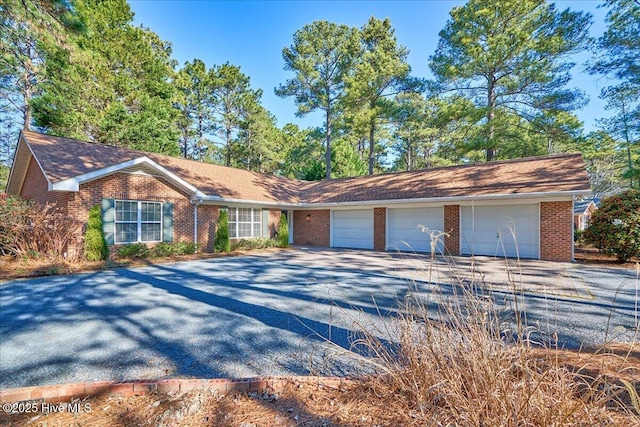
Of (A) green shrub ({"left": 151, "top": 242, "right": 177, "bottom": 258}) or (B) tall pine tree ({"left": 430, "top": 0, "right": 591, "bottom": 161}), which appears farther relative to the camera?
(B) tall pine tree ({"left": 430, "top": 0, "right": 591, "bottom": 161})

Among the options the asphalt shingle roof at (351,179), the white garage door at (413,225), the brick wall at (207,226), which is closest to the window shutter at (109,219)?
the asphalt shingle roof at (351,179)

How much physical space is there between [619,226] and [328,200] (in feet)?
38.3

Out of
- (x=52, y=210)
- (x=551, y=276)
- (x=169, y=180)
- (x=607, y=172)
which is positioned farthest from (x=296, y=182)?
(x=607, y=172)

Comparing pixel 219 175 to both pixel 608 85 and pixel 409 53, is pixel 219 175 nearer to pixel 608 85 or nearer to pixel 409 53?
pixel 409 53

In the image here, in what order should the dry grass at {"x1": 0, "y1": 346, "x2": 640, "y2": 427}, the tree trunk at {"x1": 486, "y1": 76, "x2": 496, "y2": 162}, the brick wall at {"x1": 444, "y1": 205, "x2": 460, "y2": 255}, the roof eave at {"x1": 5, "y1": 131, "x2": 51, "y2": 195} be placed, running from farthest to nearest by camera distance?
the tree trunk at {"x1": 486, "y1": 76, "x2": 496, "y2": 162} < the brick wall at {"x1": 444, "y1": 205, "x2": 460, "y2": 255} < the roof eave at {"x1": 5, "y1": 131, "x2": 51, "y2": 195} < the dry grass at {"x1": 0, "y1": 346, "x2": 640, "y2": 427}

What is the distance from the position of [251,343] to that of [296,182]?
61.1 feet

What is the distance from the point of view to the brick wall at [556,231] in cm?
1081

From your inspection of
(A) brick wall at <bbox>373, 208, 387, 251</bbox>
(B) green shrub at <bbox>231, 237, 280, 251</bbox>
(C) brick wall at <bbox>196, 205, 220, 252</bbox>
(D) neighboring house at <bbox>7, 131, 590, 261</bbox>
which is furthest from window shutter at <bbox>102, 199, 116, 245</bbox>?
(A) brick wall at <bbox>373, 208, 387, 251</bbox>

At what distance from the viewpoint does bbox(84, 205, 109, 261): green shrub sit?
991cm

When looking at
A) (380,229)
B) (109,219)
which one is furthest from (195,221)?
(380,229)

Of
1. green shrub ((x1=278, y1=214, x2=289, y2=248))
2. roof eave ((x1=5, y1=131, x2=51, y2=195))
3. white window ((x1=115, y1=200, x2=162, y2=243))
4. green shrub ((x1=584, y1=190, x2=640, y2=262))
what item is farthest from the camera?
green shrub ((x1=278, y1=214, x2=289, y2=248))

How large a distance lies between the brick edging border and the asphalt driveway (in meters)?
0.28

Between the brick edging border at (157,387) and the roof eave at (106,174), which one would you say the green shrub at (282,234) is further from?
the brick edging border at (157,387)

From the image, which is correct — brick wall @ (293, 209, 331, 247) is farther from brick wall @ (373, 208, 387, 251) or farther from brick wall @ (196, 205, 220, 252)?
brick wall @ (196, 205, 220, 252)
